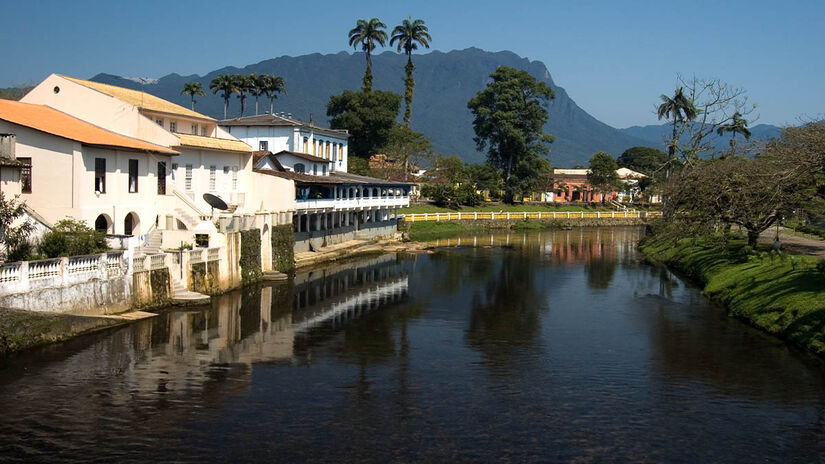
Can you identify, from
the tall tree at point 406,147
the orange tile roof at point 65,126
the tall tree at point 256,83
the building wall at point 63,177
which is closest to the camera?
the building wall at point 63,177

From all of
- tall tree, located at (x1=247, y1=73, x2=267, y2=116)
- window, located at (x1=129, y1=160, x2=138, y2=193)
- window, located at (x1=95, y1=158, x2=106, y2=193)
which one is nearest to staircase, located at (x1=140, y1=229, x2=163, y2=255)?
window, located at (x1=129, y1=160, x2=138, y2=193)

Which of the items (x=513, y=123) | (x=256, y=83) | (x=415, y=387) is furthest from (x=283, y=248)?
(x=513, y=123)

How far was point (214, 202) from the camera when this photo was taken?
4450cm

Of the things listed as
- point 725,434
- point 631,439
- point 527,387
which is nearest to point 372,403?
point 527,387

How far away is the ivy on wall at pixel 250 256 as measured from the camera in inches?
1655

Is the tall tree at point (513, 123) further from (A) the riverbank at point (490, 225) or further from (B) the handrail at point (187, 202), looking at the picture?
(B) the handrail at point (187, 202)

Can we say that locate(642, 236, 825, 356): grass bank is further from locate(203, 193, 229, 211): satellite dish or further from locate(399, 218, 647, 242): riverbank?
locate(399, 218, 647, 242): riverbank

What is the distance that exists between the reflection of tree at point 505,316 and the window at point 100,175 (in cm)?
1865

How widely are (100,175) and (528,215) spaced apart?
69.1m

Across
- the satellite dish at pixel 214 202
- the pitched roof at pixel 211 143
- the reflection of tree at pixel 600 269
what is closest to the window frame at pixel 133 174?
the pitched roof at pixel 211 143

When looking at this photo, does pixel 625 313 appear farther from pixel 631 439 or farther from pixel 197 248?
pixel 197 248

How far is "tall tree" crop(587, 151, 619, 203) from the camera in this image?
4631 inches

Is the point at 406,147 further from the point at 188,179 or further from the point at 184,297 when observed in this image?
the point at 184,297

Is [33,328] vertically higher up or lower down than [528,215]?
lower down
